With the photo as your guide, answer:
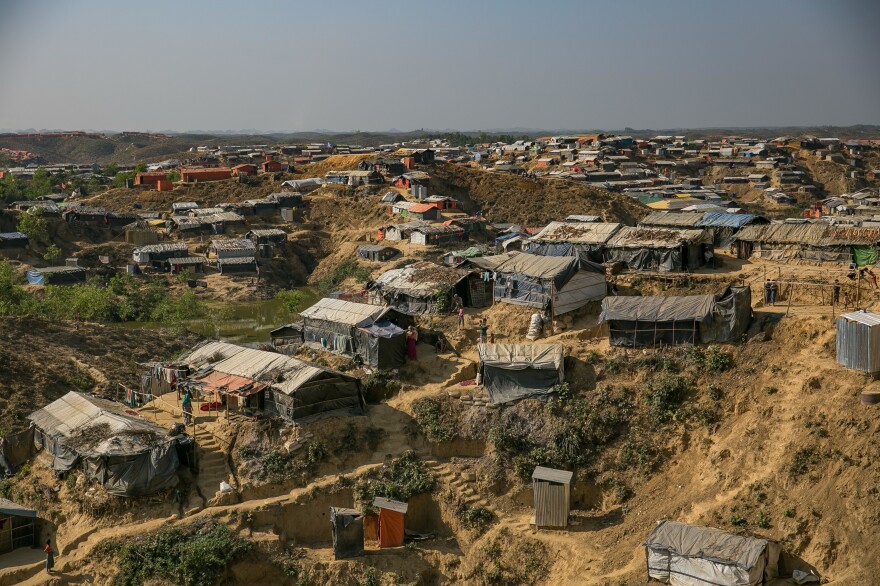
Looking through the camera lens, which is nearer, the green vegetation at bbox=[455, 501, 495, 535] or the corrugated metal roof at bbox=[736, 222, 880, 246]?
the green vegetation at bbox=[455, 501, 495, 535]

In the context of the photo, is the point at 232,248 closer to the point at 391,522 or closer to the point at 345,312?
the point at 345,312

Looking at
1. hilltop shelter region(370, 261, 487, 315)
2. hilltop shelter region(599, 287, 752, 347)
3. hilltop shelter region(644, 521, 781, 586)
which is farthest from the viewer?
hilltop shelter region(370, 261, 487, 315)

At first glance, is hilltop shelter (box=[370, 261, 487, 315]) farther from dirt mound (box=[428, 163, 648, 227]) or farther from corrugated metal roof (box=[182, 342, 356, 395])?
dirt mound (box=[428, 163, 648, 227])

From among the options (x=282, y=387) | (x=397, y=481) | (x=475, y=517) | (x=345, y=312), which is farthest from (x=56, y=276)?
(x=475, y=517)

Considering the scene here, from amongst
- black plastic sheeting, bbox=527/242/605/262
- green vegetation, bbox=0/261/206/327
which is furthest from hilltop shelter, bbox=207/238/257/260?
black plastic sheeting, bbox=527/242/605/262

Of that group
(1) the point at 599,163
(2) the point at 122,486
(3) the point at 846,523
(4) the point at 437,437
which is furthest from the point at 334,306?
(1) the point at 599,163

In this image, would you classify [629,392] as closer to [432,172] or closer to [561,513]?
Answer: [561,513]

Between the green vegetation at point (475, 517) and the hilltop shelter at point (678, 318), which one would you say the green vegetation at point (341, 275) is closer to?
the hilltop shelter at point (678, 318)

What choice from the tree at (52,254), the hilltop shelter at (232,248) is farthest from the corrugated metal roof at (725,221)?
the tree at (52,254)
